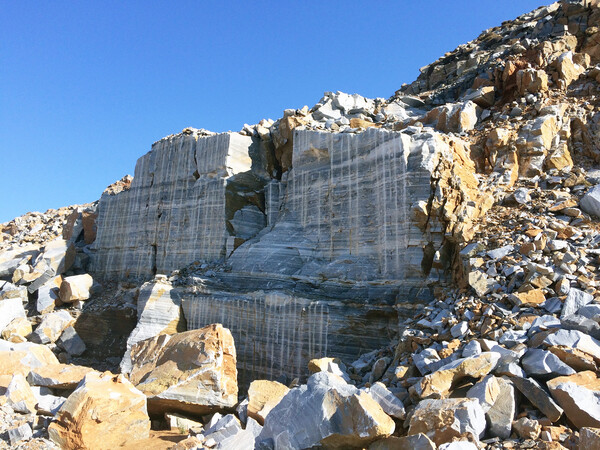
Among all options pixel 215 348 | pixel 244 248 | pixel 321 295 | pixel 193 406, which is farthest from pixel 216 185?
pixel 193 406

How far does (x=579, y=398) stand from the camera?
5.24m

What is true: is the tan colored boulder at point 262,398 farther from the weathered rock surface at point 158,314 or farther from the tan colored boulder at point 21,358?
the weathered rock surface at point 158,314

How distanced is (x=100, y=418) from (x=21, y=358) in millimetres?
5151

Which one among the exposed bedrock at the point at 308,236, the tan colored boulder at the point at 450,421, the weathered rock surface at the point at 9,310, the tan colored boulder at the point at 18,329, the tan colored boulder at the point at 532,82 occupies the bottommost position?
the tan colored boulder at the point at 18,329

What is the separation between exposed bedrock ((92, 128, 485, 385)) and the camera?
1130 centimetres

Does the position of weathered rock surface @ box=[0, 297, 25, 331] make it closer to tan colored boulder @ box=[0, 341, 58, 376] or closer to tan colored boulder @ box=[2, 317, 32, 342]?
tan colored boulder @ box=[2, 317, 32, 342]

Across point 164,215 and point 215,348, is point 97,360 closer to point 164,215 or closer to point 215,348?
point 164,215

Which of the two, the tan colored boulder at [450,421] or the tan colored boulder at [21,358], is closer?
the tan colored boulder at [450,421]

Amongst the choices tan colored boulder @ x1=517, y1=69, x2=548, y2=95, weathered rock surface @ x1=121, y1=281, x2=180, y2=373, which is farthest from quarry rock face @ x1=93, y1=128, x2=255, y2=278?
tan colored boulder @ x1=517, y1=69, x2=548, y2=95

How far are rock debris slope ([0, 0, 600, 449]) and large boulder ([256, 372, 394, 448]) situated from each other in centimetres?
3

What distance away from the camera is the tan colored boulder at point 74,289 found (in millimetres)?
18781

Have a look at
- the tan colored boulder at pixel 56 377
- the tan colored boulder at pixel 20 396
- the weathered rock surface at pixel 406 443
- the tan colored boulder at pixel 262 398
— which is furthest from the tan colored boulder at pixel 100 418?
the weathered rock surface at pixel 406 443

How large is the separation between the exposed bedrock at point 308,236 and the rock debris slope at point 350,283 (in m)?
0.06

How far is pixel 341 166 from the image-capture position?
13.8 m
